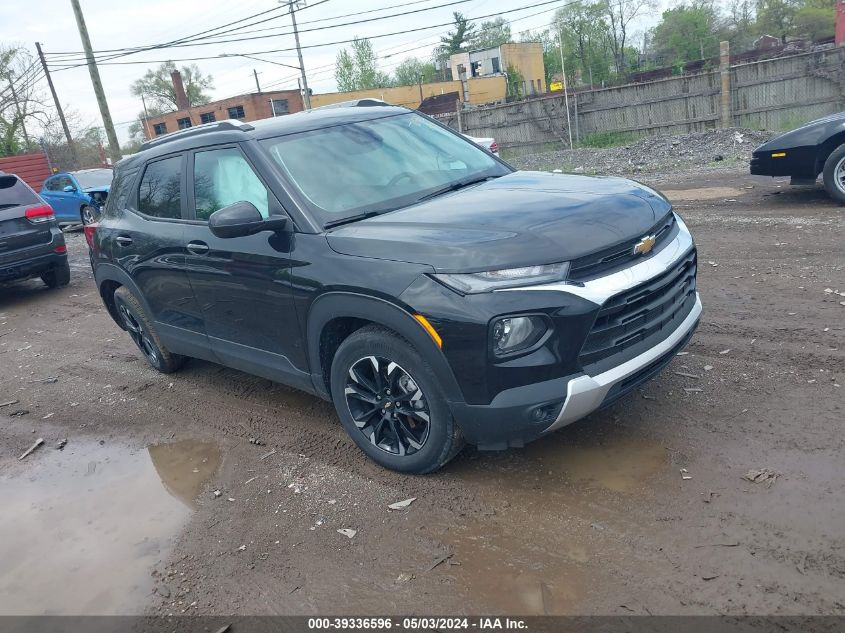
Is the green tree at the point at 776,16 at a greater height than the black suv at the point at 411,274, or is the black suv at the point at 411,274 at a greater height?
the green tree at the point at 776,16

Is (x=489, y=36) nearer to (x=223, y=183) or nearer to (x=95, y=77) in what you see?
(x=95, y=77)

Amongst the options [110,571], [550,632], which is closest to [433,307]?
[550,632]

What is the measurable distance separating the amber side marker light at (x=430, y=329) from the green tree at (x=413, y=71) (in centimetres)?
8573

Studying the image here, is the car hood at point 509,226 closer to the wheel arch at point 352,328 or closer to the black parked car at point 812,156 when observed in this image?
the wheel arch at point 352,328

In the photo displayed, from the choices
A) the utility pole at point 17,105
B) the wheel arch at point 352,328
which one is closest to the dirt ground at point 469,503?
the wheel arch at point 352,328

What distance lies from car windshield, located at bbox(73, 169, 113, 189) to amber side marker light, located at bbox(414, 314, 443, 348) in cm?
1733

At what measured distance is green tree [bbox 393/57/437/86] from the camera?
8512cm

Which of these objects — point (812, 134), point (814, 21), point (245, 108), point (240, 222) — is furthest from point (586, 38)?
point (240, 222)

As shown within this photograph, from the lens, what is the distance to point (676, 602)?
8.55 feet

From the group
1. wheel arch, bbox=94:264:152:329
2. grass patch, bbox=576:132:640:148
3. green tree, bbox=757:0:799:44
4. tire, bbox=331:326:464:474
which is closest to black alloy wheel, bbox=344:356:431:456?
tire, bbox=331:326:464:474

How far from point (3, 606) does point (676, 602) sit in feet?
10.1

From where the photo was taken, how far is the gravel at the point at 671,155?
15031 millimetres

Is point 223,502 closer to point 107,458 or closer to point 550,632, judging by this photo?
point 107,458

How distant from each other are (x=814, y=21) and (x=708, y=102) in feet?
163
